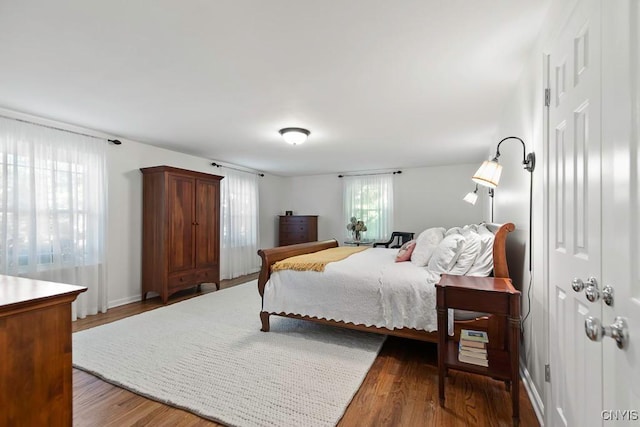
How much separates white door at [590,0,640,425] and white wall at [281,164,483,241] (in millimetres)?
5084

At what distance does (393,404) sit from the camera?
A: 1792mm

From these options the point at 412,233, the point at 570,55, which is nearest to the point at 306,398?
the point at 570,55

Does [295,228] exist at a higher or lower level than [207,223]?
lower

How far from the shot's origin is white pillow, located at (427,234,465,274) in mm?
2350

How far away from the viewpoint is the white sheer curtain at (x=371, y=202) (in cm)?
620

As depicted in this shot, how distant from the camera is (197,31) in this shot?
1716 millimetres

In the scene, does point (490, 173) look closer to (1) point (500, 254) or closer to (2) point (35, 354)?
(1) point (500, 254)

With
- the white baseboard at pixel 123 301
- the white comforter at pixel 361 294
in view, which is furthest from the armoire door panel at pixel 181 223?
the white comforter at pixel 361 294

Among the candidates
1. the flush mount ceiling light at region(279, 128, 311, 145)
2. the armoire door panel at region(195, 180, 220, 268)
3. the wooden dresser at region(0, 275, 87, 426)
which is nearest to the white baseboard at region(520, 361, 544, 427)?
the wooden dresser at region(0, 275, 87, 426)

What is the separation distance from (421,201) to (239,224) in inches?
147

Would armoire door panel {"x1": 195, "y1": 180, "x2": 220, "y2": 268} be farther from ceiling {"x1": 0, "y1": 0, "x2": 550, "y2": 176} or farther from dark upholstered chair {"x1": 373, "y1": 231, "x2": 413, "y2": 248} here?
dark upholstered chair {"x1": 373, "y1": 231, "x2": 413, "y2": 248}

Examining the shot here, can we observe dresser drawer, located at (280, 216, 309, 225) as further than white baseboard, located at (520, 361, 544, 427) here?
Yes

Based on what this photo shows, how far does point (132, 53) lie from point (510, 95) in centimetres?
298

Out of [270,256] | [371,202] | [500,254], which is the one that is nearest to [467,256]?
[500,254]
